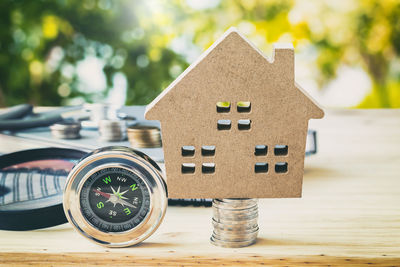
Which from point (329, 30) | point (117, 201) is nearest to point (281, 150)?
point (117, 201)

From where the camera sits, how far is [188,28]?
367 cm

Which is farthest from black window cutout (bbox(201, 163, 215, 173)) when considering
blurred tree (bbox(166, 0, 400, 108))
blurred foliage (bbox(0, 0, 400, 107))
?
blurred tree (bbox(166, 0, 400, 108))

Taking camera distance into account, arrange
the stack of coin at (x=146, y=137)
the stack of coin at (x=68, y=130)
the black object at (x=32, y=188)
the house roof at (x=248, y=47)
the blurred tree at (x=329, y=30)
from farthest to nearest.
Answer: the blurred tree at (x=329, y=30) → the stack of coin at (x=68, y=130) → the stack of coin at (x=146, y=137) → the black object at (x=32, y=188) → the house roof at (x=248, y=47)

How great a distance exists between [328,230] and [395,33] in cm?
347

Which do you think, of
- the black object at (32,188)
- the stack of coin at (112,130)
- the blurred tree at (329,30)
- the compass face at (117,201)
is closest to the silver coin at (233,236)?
the compass face at (117,201)

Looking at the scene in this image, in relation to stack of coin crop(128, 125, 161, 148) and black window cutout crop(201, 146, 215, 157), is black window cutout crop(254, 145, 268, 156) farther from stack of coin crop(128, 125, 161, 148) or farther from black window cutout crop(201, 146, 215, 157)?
stack of coin crop(128, 125, 161, 148)

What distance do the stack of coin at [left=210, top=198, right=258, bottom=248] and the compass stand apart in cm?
8

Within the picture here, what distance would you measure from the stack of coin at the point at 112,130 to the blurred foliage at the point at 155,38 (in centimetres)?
213

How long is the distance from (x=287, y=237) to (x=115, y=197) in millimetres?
259

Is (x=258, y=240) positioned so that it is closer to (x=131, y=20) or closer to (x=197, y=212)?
(x=197, y=212)

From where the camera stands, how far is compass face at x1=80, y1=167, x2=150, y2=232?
0.61 meters

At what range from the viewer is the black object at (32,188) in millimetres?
664

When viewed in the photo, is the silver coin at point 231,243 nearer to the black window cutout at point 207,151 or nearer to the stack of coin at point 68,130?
the black window cutout at point 207,151

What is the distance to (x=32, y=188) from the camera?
840 millimetres
